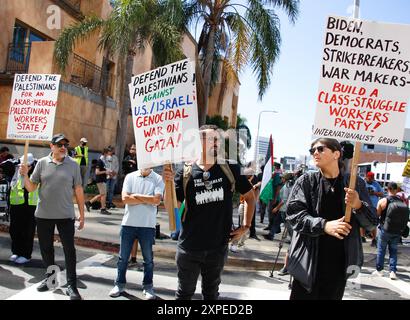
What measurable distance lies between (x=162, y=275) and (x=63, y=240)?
2.06 meters

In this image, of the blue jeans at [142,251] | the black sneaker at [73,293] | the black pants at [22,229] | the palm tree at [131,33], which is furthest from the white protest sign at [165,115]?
the palm tree at [131,33]

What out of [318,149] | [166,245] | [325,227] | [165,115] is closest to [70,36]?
[166,245]

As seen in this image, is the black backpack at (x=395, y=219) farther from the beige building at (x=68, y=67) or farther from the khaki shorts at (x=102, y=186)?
the beige building at (x=68, y=67)

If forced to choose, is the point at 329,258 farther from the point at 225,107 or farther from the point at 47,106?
the point at 225,107

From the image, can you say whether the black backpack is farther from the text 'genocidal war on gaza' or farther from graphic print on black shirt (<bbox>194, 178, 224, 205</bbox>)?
the text 'genocidal war on gaza'

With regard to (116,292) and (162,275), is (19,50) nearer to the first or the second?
(162,275)

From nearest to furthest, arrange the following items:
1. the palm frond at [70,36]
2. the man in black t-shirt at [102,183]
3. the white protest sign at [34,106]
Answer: the white protest sign at [34,106] → the man in black t-shirt at [102,183] → the palm frond at [70,36]

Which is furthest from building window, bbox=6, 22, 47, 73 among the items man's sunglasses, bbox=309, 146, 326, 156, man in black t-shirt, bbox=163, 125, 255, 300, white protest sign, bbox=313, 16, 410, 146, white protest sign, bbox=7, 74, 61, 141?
man's sunglasses, bbox=309, 146, 326, 156

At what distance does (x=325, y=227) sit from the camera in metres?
3.22

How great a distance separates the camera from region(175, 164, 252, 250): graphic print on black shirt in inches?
145

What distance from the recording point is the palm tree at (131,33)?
1492 cm

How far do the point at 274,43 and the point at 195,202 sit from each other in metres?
14.2

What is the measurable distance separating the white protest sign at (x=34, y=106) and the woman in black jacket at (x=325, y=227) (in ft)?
12.7

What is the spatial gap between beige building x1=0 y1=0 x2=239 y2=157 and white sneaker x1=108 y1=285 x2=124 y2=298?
11097mm
